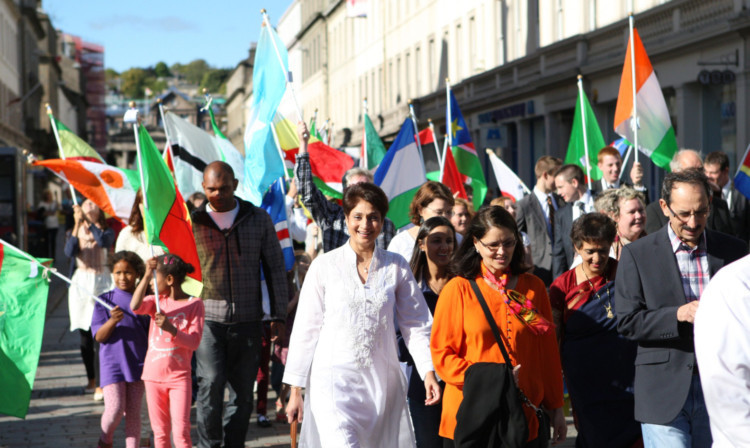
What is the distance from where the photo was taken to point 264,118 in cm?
1117

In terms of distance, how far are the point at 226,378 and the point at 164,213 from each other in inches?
45.8

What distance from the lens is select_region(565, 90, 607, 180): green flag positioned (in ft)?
43.4

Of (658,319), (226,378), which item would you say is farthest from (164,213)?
(658,319)

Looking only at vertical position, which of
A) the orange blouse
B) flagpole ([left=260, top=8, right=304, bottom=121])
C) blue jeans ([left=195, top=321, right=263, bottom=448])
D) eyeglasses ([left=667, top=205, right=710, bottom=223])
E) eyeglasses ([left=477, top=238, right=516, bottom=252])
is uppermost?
flagpole ([left=260, top=8, right=304, bottom=121])

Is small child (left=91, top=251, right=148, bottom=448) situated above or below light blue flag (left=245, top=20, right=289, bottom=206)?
below

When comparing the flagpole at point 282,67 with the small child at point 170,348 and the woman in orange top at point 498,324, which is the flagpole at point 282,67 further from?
the woman in orange top at point 498,324

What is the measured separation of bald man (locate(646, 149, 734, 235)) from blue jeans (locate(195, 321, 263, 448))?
280cm

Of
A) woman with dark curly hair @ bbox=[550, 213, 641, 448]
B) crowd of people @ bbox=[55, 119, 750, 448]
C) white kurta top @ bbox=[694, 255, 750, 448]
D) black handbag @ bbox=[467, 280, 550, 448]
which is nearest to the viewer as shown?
white kurta top @ bbox=[694, 255, 750, 448]

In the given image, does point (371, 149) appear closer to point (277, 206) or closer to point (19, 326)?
point (277, 206)

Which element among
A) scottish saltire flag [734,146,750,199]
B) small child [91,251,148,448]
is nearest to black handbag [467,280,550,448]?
small child [91,251,148,448]

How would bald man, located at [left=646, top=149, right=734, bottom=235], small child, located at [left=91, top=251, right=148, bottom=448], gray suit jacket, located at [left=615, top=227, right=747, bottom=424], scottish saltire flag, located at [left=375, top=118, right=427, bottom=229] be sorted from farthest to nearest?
scottish saltire flag, located at [left=375, top=118, right=427, bottom=229] → bald man, located at [left=646, top=149, right=734, bottom=235] → small child, located at [left=91, top=251, right=148, bottom=448] → gray suit jacket, located at [left=615, top=227, right=747, bottom=424]

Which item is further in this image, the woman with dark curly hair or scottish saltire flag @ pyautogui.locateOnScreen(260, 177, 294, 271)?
scottish saltire flag @ pyautogui.locateOnScreen(260, 177, 294, 271)

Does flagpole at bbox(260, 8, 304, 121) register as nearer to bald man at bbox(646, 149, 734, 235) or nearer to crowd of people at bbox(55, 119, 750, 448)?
crowd of people at bbox(55, 119, 750, 448)

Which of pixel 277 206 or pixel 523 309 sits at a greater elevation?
pixel 277 206
